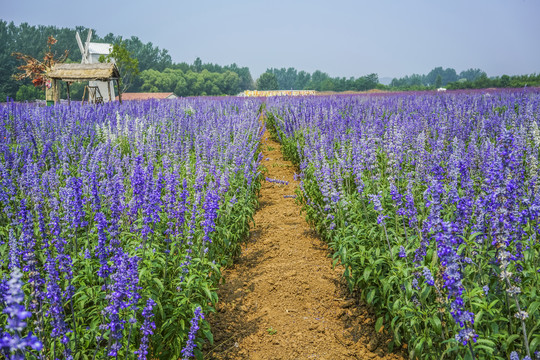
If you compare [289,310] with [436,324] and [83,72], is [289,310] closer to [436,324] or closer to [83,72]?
[436,324]

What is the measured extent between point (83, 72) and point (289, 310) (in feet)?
74.1

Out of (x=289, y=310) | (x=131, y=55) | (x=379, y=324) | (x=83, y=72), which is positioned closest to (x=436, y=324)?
(x=379, y=324)

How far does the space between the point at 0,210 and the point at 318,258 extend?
486cm

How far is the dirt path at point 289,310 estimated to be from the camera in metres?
4.05

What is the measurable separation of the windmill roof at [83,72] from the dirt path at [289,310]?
1970cm

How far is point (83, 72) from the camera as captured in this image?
22.4m

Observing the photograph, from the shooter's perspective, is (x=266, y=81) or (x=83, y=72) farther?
(x=266, y=81)

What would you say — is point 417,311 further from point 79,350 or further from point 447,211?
point 79,350

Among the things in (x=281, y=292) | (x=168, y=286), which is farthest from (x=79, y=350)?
(x=281, y=292)

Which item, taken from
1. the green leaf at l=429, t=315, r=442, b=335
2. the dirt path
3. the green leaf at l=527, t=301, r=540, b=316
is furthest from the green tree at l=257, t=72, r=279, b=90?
the green leaf at l=527, t=301, r=540, b=316

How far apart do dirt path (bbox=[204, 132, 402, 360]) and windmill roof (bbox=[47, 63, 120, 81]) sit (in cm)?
1970

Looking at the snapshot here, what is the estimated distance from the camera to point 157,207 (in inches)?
161

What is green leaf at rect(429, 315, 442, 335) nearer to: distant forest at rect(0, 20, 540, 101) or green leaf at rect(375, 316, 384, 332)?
green leaf at rect(375, 316, 384, 332)

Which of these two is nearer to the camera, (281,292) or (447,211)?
(447,211)
